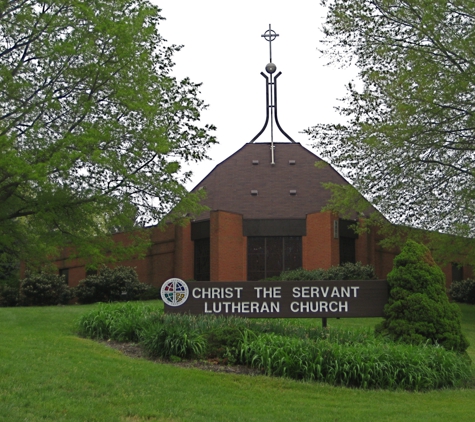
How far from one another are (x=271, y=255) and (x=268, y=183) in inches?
178

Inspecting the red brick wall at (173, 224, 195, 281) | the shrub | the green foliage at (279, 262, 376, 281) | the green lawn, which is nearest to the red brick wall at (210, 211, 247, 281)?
the red brick wall at (173, 224, 195, 281)

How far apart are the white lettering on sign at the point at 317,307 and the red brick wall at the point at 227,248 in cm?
1618

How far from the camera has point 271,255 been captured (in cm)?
3012

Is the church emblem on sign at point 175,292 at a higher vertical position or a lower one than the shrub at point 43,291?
lower

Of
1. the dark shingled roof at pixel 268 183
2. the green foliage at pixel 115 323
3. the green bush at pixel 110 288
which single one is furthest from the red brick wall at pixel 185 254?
the green foliage at pixel 115 323

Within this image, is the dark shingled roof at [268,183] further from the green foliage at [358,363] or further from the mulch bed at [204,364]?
the green foliage at [358,363]

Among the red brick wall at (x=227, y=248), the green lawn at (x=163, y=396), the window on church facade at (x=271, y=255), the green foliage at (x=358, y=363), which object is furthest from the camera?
the window on church facade at (x=271, y=255)

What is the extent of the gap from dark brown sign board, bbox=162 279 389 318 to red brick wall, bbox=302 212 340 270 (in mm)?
15561

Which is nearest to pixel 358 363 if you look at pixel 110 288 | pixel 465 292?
pixel 110 288

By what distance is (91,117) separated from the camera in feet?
50.7

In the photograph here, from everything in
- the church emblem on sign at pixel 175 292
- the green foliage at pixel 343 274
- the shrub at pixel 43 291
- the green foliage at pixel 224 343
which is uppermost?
the green foliage at pixel 343 274

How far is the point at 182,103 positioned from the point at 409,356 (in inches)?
388

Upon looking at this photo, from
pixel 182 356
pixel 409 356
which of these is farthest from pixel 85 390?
pixel 409 356

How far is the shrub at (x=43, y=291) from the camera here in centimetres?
2912
